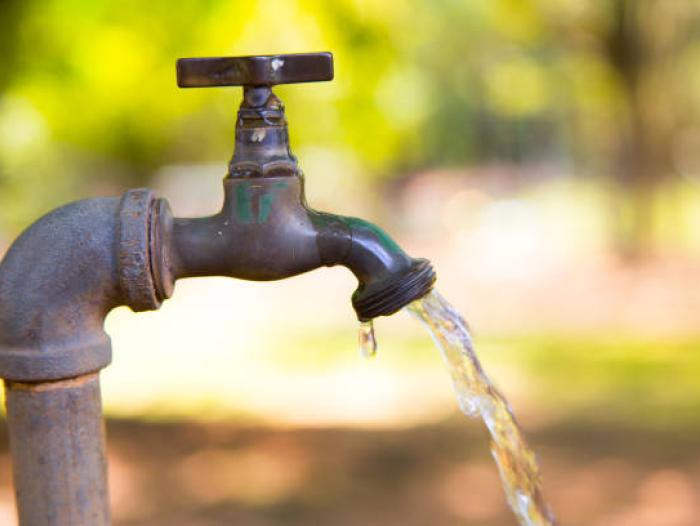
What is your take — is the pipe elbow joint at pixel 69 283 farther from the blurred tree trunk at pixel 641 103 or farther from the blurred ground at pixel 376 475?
the blurred tree trunk at pixel 641 103

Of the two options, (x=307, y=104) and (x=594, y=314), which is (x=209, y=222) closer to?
(x=594, y=314)

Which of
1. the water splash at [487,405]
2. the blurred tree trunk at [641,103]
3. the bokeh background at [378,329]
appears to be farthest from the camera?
the blurred tree trunk at [641,103]

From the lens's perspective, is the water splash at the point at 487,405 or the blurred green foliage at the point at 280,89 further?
the blurred green foliage at the point at 280,89

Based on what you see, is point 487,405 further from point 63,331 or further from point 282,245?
point 63,331

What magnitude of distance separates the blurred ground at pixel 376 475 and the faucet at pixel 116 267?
8.43 feet

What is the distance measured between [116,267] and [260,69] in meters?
0.30

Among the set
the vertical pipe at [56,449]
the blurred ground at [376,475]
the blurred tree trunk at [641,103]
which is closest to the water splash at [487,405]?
the vertical pipe at [56,449]

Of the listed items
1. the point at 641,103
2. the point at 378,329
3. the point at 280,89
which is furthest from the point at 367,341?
the point at 641,103

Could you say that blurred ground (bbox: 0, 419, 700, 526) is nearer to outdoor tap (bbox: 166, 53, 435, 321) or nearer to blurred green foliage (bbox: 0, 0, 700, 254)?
blurred green foliage (bbox: 0, 0, 700, 254)

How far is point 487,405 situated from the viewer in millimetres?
1432

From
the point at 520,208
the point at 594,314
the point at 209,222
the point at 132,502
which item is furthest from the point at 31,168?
the point at 209,222

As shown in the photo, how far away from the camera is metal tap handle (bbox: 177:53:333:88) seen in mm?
1194

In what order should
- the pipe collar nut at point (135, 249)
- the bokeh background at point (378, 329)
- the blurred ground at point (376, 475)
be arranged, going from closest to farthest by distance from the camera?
the pipe collar nut at point (135, 249), the blurred ground at point (376, 475), the bokeh background at point (378, 329)

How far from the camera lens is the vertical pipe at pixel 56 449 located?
1187mm
